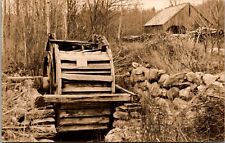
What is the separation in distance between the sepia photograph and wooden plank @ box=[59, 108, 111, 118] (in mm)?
15

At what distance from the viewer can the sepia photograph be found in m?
4.27

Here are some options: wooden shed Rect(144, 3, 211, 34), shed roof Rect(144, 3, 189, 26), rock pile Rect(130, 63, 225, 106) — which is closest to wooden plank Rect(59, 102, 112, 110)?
rock pile Rect(130, 63, 225, 106)

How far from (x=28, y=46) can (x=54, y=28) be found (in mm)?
1213

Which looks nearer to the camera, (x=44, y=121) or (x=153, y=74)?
(x=44, y=121)

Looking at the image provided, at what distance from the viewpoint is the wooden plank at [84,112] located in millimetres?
5422

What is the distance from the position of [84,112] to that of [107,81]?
0.65 m

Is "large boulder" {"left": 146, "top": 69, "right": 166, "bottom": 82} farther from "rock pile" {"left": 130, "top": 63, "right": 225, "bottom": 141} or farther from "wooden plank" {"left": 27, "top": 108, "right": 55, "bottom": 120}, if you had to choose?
"wooden plank" {"left": 27, "top": 108, "right": 55, "bottom": 120}

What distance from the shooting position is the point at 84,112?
5.49m

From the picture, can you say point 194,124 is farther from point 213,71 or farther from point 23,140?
point 23,140

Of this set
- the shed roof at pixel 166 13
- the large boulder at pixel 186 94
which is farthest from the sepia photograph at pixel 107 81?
the shed roof at pixel 166 13

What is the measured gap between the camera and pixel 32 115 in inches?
195

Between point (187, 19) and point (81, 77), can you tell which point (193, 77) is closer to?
point (81, 77)

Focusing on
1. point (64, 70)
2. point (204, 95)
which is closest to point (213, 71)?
point (204, 95)

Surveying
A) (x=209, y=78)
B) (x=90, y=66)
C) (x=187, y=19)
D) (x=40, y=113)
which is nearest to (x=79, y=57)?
(x=90, y=66)
